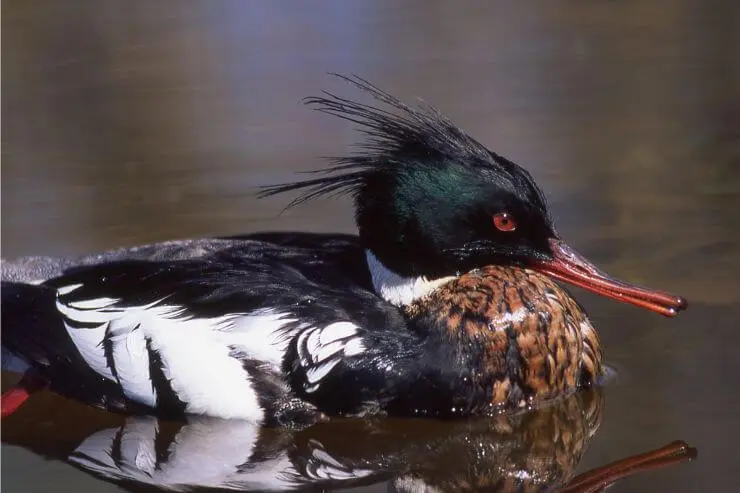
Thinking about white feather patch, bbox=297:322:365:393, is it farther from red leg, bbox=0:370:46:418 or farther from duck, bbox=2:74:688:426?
red leg, bbox=0:370:46:418

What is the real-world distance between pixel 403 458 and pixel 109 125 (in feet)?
14.8

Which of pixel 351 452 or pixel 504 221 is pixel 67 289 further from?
pixel 504 221

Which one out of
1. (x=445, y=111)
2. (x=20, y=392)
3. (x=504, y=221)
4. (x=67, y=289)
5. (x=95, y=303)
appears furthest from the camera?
(x=445, y=111)

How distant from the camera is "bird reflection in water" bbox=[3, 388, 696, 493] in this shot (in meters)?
5.47

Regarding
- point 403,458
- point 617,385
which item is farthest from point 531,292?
point 403,458

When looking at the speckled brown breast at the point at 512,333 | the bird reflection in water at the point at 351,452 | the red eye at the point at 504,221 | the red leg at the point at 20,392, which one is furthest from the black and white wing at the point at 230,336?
the red eye at the point at 504,221

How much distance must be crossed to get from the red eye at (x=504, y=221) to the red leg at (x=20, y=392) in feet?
7.80

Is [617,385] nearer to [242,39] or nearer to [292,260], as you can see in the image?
[292,260]

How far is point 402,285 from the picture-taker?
6.07 m

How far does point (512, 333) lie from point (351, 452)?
0.91 metres

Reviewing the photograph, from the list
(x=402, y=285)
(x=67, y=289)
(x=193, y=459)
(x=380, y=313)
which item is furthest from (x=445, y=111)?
(x=193, y=459)

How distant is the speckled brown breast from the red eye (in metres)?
0.35

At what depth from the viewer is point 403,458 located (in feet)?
18.6

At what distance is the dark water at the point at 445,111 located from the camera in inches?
227
